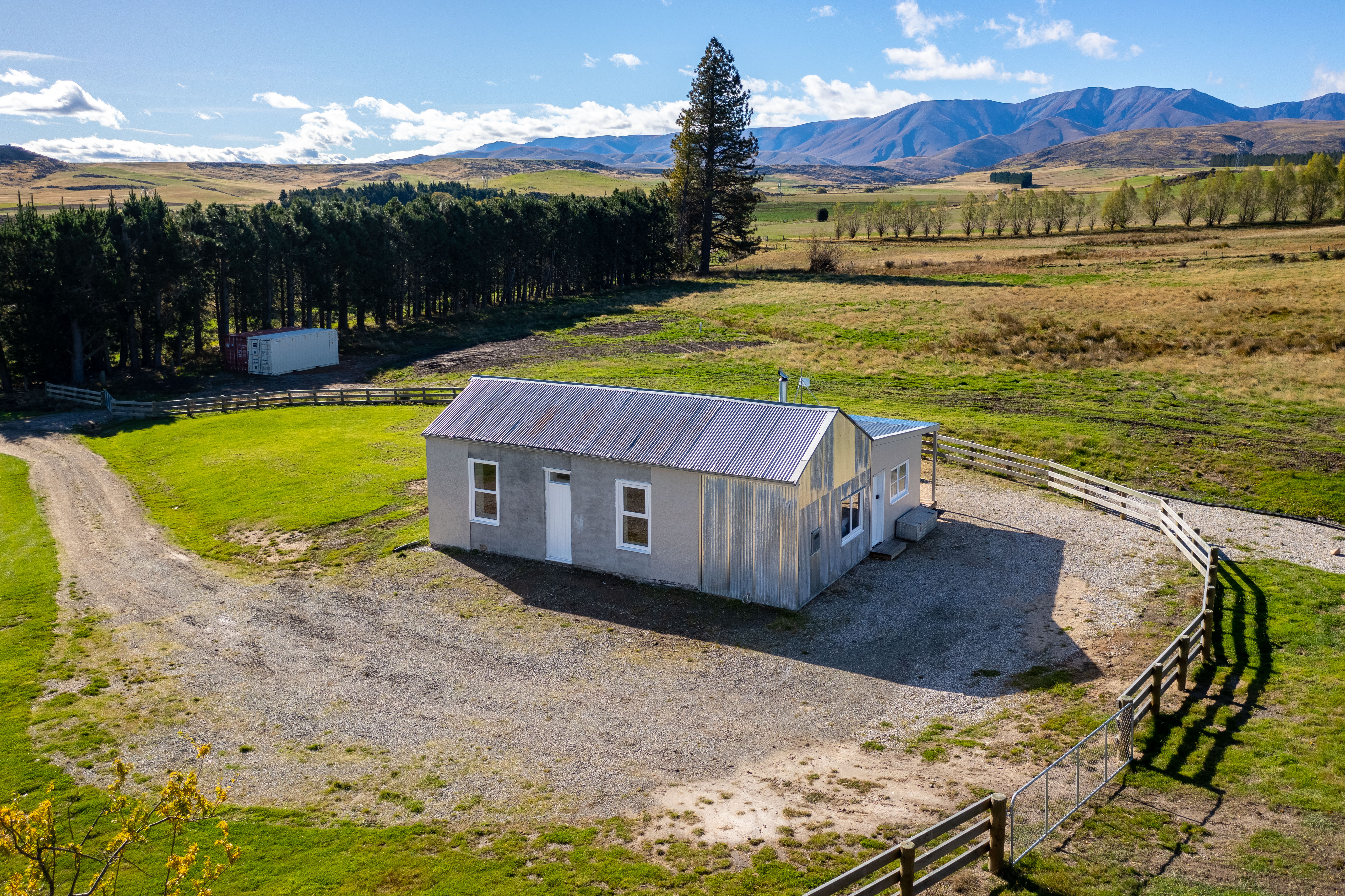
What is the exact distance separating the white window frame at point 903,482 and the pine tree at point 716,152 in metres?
69.0

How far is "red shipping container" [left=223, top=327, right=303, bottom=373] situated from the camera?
52.9m

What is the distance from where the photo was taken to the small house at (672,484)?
20234mm

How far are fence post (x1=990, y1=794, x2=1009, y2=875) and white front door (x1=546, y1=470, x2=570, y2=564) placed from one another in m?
13.9

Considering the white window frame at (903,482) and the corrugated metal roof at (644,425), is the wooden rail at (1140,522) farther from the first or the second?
the corrugated metal roof at (644,425)

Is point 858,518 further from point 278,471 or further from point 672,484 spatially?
point 278,471

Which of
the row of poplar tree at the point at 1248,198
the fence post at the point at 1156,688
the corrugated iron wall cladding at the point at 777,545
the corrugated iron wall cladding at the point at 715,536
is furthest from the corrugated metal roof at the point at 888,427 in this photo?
the row of poplar tree at the point at 1248,198

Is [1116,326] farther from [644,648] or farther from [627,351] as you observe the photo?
[644,648]

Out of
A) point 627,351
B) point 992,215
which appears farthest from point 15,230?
Result: point 992,215

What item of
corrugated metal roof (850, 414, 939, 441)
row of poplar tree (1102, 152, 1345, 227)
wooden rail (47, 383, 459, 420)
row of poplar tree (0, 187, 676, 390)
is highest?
row of poplar tree (1102, 152, 1345, 227)

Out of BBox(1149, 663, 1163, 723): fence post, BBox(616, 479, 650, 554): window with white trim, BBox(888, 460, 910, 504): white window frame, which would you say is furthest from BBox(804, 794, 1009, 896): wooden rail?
BBox(888, 460, 910, 504): white window frame

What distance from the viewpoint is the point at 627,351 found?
54.7 metres

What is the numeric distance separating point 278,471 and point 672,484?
60.1 feet

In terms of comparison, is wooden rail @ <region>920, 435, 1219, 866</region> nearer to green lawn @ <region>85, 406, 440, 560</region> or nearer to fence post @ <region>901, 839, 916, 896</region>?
fence post @ <region>901, 839, 916, 896</region>

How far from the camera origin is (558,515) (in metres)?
23.0
